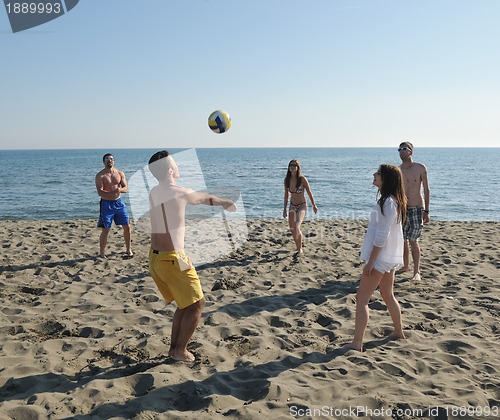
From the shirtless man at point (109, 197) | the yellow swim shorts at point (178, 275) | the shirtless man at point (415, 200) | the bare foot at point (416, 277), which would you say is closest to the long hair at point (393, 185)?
the yellow swim shorts at point (178, 275)

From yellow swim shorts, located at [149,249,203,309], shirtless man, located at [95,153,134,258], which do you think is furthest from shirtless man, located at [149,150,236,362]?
shirtless man, located at [95,153,134,258]

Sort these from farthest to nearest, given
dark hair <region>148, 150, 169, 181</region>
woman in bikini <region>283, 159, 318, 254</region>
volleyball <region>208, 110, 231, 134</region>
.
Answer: woman in bikini <region>283, 159, 318, 254</region>
volleyball <region>208, 110, 231, 134</region>
dark hair <region>148, 150, 169, 181</region>

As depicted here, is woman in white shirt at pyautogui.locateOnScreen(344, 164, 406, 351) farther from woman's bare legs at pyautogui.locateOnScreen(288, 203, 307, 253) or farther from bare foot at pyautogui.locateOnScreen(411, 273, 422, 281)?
woman's bare legs at pyautogui.locateOnScreen(288, 203, 307, 253)

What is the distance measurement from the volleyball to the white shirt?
149 inches

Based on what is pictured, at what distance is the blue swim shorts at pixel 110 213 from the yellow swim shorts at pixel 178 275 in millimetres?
4405

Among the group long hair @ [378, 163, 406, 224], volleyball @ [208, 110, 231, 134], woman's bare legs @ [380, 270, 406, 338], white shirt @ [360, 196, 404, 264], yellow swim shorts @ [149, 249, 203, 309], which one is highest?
volleyball @ [208, 110, 231, 134]

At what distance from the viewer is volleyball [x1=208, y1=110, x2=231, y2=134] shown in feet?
23.1

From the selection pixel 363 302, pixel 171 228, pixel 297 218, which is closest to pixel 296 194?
pixel 297 218

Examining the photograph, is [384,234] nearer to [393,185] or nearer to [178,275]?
[393,185]

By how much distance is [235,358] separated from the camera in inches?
159

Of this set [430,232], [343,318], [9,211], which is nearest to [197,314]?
[343,318]

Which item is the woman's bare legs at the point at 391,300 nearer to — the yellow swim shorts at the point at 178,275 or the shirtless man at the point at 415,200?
the yellow swim shorts at the point at 178,275

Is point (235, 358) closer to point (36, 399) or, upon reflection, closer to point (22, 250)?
point (36, 399)

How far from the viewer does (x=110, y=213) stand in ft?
25.3
